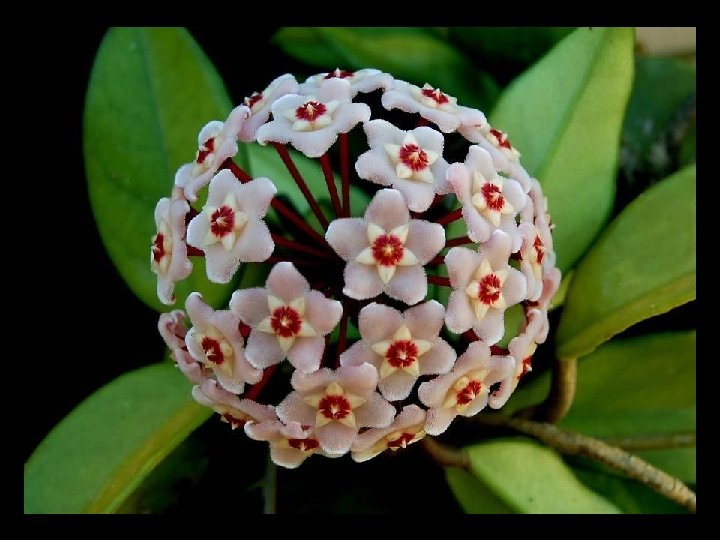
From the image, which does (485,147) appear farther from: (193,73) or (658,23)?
(658,23)

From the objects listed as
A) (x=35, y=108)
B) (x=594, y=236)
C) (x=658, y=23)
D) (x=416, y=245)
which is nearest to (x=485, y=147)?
(x=416, y=245)

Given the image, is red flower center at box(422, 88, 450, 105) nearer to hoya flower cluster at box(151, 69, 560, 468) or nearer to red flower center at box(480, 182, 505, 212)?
hoya flower cluster at box(151, 69, 560, 468)

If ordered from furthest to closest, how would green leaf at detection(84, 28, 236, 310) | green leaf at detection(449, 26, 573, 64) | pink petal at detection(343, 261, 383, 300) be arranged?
green leaf at detection(449, 26, 573, 64)
green leaf at detection(84, 28, 236, 310)
pink petal at detection(343, 261, 383, 300)

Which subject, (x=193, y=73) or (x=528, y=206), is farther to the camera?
(x=193, y=73)

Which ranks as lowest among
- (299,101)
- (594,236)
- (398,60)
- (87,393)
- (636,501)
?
(636,501)

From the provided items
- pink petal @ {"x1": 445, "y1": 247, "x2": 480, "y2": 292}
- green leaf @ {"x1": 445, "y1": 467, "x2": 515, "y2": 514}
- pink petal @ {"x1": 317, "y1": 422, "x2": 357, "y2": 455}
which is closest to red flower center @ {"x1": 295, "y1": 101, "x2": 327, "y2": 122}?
pink petal @ {"x1": 445, "y1": 247, "x2": 480, "y2": 292}

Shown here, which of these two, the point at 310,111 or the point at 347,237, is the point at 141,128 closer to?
the point at 310,111

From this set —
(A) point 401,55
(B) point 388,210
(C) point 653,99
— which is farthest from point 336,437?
(C) point 653,99
